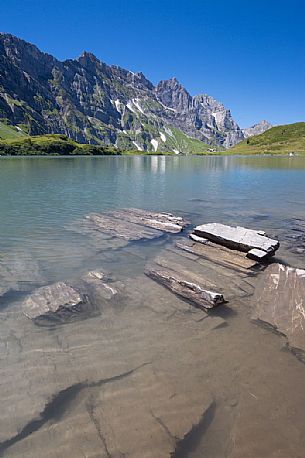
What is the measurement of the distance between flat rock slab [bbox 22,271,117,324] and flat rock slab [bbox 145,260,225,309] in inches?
99.2

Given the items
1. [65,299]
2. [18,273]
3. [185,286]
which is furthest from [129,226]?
[65,299]

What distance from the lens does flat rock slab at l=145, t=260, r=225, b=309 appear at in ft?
40.0

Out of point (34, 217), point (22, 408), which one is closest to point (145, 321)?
point (22, 408)

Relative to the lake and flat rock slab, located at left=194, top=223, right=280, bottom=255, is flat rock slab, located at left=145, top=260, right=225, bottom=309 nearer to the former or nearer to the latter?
the lake

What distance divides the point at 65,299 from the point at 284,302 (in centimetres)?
893

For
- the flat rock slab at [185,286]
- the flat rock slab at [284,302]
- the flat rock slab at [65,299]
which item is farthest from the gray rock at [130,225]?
the flat rock slab at [284,302]

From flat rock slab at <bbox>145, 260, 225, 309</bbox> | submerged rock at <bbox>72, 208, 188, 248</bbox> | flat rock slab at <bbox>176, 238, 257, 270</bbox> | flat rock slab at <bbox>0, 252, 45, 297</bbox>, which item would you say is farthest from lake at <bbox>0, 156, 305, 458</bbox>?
submerged rock at <bbox>72, 208, 188, 248</bbox>

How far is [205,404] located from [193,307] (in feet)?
15.9

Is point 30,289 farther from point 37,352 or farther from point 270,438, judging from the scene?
point 270,438

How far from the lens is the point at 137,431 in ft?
22.1

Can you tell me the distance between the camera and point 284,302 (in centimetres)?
1202

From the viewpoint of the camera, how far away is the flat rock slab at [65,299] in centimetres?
1126

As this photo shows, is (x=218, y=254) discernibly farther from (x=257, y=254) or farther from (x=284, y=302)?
(x=284, y=302)

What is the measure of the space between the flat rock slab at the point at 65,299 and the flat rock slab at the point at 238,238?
27.9ft
